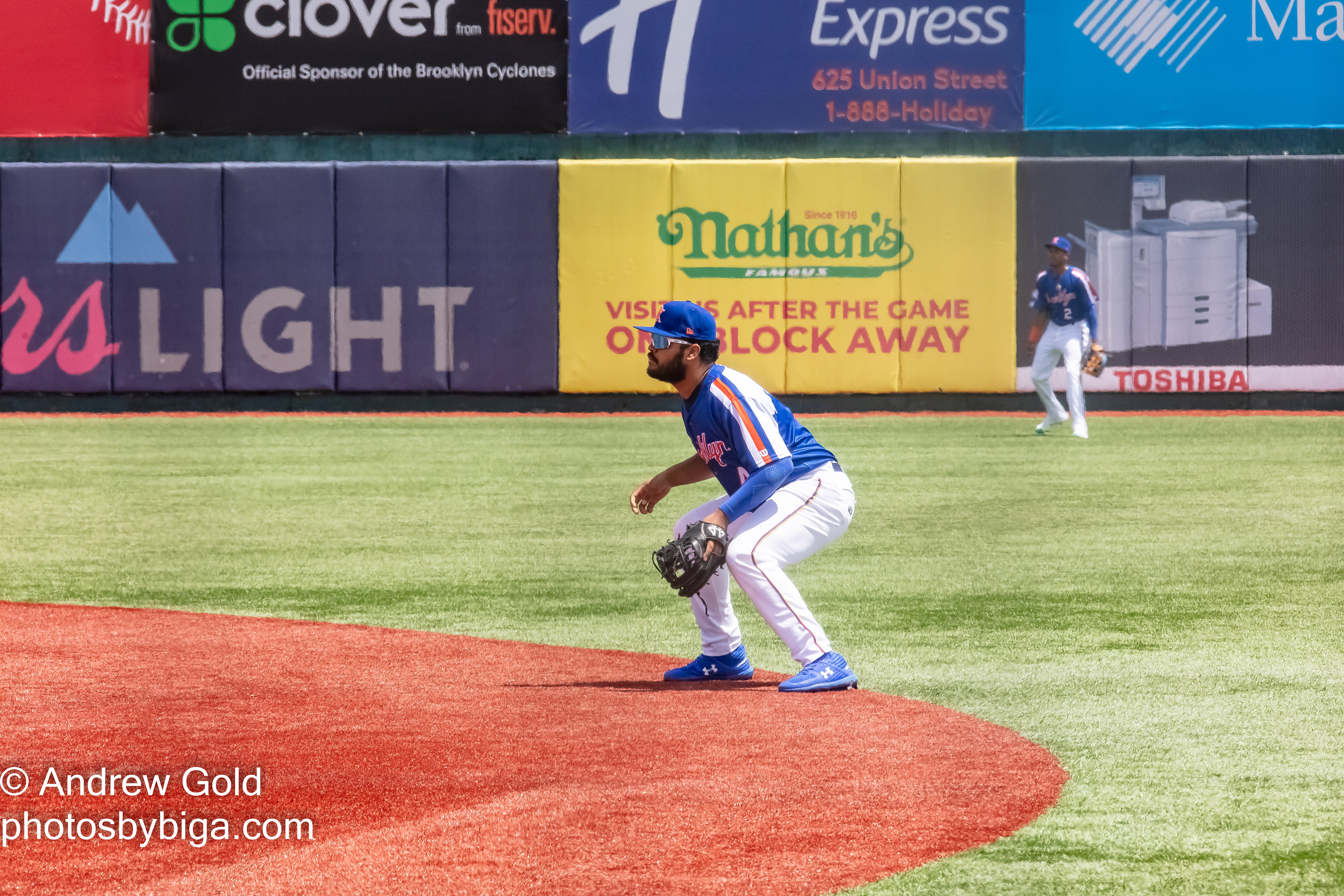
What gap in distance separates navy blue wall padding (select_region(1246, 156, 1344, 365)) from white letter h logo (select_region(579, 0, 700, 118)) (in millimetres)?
7471

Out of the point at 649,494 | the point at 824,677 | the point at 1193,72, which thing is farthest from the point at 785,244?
the point at 824,677

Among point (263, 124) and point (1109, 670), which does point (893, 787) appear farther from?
point (263, 124)

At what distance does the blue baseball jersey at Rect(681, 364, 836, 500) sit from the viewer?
5.94 metres

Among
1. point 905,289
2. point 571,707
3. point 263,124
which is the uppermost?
point 263,124

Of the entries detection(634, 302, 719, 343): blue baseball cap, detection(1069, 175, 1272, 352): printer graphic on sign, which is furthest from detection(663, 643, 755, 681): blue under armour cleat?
detection(1069, 175, 1272, 352): printer graphic on sign

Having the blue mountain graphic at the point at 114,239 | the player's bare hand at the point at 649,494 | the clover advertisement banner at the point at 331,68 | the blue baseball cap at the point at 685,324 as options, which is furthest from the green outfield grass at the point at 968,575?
the clover advertisement banner at the point at 331,68

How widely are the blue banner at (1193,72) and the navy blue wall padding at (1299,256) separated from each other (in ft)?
3.88

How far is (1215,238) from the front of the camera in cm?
2120

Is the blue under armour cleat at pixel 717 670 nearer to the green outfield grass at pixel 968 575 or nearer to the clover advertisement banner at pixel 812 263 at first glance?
the green outfield grass at pixel 968 575

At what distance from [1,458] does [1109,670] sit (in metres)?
12.3

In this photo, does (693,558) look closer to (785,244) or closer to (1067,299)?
(1067,299)

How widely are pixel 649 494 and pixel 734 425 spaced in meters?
0.53

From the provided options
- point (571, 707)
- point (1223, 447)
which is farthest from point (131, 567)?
point (1223, 447)

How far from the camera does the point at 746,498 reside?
588 centimetres
